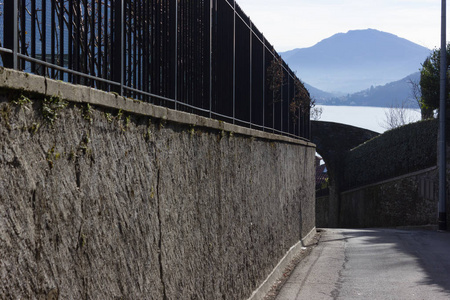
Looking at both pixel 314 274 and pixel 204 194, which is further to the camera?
pixel 314 274

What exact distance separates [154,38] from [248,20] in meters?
4.79

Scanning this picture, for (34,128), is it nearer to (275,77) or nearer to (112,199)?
(112,199)

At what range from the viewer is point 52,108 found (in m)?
2.97

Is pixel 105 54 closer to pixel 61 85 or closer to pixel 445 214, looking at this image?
pixel 61 85

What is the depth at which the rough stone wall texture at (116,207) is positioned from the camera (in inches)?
106

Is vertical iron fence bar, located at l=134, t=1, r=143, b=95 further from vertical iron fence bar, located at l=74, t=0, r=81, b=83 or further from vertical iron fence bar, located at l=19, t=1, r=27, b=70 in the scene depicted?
vertical iron fence bar, located at l=19, t=1, r=27, b=70

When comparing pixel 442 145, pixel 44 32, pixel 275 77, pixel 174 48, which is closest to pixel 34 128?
pixel 44 32

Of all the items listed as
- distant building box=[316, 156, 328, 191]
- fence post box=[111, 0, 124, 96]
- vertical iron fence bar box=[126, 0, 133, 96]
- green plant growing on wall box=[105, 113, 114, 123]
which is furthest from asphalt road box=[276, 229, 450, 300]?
distant building box=[316, 156, 328, 191]

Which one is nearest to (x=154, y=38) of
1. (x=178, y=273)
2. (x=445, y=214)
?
(x=178, y=273)

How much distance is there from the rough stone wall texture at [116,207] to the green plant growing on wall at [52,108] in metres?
0.02

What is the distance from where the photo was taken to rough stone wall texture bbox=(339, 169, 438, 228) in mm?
28016

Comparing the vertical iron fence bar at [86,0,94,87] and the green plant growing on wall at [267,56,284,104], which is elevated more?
the green plant growing on wall at [267,56,284,104]

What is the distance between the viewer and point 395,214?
30750 mm

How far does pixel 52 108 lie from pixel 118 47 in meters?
1.60
